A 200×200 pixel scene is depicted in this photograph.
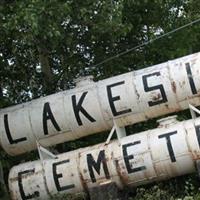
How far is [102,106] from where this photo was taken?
38.4 feet

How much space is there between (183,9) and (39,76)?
13.0ft

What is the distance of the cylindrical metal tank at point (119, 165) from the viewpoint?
36.6ft

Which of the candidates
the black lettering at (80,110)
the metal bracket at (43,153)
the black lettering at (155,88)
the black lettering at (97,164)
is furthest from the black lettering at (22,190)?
the black lettering at (155,88)

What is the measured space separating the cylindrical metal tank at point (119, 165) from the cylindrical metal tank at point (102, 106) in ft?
1.30

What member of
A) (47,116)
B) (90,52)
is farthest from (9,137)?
(90,52)

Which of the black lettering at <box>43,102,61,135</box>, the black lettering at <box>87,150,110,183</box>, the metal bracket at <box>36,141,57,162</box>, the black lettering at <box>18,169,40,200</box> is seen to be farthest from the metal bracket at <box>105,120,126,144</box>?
the black lettering at <box>18,169,40,200</box>

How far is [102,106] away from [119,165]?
1.20 meters

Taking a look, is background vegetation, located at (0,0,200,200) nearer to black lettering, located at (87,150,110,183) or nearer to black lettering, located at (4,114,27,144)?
black lettering, located at (4,114,27,144)

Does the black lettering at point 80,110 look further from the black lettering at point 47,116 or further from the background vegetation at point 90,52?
the background vegetation at point 90,52

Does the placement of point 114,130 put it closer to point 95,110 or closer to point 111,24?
point 95,110

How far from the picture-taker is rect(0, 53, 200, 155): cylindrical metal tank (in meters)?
11.4

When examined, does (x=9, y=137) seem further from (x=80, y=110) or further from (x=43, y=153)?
(x=80, y=110)

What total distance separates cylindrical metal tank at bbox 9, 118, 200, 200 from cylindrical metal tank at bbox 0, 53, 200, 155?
40 cm

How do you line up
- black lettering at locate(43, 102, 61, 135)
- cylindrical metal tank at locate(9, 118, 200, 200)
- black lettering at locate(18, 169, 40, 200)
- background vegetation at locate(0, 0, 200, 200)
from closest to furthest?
1. cylindrical metal tank at locate(9, 118, 200, 200)
2. black lettering at locate(18, 169, 40, 200)
3. black lettering at locate(43, 102, 61, 135)
4. background vegetation at locate(0, 0, 200, 200)
